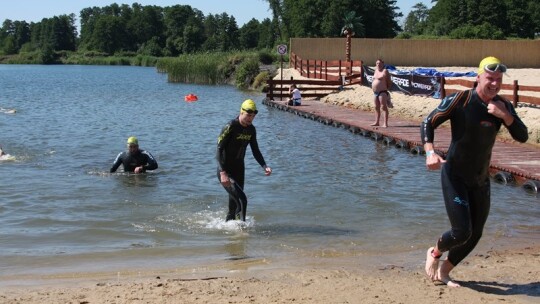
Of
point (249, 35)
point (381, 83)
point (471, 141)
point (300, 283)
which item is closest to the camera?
point (471, 141)

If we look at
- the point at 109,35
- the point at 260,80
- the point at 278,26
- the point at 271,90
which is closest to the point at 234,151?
the point at 271,90

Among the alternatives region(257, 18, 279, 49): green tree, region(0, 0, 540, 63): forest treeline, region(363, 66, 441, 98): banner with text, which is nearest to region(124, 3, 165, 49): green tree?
region(0, 0, 540, 63): forest treeline

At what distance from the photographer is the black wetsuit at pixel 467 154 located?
18.9 ft

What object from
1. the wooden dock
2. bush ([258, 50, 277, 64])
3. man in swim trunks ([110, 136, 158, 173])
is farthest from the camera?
bush ([258, 50, 277, 64])

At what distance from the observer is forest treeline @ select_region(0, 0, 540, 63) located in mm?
91688

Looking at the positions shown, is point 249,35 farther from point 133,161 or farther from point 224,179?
point 224,179

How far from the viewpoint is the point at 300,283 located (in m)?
6.49

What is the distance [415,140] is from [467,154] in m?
11.4

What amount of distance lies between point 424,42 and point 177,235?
148 feet

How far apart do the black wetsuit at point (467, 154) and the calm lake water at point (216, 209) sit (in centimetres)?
162

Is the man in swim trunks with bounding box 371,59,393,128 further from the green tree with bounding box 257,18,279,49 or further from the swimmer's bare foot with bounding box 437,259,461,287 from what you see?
the green tree with bounding box 257,18,279,49

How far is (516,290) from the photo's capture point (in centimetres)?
610

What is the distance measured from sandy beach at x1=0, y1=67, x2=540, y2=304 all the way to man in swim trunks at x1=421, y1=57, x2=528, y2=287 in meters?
0.57

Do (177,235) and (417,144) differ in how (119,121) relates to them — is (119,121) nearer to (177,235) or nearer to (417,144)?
(417,144)
